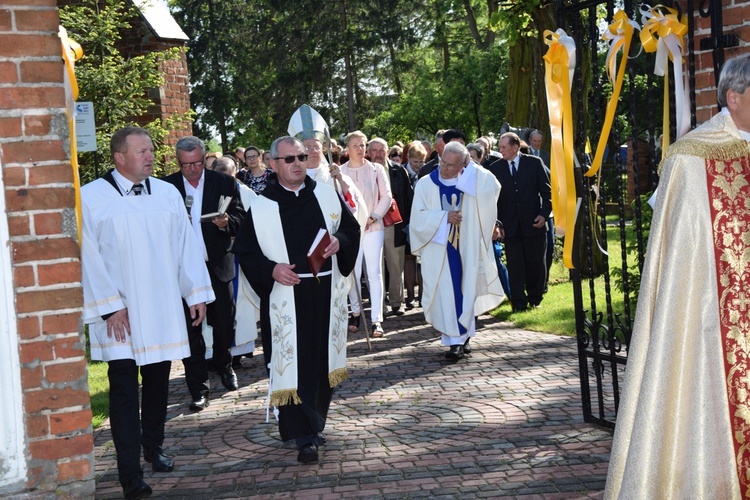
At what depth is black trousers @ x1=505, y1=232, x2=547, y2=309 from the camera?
13.1 meters

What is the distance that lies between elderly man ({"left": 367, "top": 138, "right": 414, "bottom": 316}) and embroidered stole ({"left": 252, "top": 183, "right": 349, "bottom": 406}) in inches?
249

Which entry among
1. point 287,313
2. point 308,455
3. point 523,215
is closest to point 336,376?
point 287,313

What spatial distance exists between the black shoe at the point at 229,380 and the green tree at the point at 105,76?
5.75 m

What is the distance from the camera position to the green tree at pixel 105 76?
1430cm

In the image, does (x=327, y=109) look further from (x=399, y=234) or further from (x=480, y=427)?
(x=480, y=427)

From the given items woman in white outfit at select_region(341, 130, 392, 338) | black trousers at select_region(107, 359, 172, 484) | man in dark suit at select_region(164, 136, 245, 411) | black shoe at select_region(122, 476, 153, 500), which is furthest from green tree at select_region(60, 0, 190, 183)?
black shoe at select_region(122, 476, 153, 500)

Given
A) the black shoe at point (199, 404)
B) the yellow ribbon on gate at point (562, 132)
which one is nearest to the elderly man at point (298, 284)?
the yellow ribbon on gate at point (562, 132)

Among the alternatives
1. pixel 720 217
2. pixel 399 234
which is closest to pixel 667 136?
pixel 720 217

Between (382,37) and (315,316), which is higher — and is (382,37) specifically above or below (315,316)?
above

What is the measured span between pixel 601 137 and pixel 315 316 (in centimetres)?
217

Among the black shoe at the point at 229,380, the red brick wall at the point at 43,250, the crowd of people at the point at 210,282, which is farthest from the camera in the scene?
the black shoe at the point at 229,380

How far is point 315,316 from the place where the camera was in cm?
688

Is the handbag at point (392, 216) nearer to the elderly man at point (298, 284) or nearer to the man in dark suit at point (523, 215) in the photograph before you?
the man in dark suit at point (523, 215)

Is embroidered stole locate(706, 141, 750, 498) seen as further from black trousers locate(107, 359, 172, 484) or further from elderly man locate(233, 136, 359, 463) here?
black trousers locate(107, 359, 172, 484)
